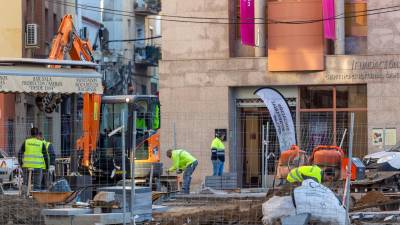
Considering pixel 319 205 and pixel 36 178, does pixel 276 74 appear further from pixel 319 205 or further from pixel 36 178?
pixel 319 205

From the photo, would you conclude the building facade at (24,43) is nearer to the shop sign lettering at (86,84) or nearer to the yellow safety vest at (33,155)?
the shop sign lettering at (86,84)

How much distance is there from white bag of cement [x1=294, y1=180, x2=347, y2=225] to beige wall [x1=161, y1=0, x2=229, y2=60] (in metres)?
21.0

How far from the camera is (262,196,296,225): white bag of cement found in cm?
1650

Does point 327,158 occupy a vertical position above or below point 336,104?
below

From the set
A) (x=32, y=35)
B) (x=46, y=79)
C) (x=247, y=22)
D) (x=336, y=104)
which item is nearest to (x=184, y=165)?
(x=46, y=79)

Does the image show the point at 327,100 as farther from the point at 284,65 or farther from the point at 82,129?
the point at 82,129

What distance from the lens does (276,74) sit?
36.1 metres

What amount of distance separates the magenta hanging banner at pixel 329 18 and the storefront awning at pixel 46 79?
449 inches

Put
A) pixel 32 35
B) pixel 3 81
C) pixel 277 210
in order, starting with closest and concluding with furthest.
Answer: pixel 277 210 < pixel 3 81 < pixel 32 35

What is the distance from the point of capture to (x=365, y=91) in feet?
116

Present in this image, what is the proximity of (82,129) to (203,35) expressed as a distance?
9.67 meters

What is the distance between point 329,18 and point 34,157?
1476cm

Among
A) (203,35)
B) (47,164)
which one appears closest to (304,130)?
(203,35)

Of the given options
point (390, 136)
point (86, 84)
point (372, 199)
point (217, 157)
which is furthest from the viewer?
point (390, 136)
